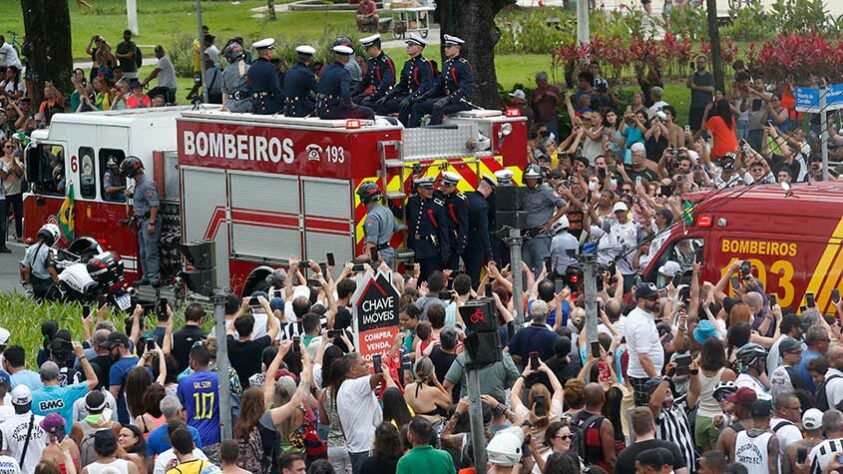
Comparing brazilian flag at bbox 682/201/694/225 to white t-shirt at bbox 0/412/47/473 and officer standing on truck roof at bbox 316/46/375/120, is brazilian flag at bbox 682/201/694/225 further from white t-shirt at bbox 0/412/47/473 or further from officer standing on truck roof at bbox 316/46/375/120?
white t-shirt at bbox 0/412/47/473

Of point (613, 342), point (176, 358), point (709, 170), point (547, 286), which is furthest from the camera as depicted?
point (709, 170)

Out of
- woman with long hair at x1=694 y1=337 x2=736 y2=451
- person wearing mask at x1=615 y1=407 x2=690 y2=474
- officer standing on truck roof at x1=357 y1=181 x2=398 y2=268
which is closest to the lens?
person wearing mask at x1=615 y1=407 x2=690 y2=474

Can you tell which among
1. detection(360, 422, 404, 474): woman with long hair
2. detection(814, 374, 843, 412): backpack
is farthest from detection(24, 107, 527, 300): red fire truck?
detection(360, 422, 404, 474): woman with long hair

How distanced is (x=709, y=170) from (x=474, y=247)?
15.7 ft

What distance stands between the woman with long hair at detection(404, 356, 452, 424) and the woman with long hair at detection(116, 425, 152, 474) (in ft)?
6.36

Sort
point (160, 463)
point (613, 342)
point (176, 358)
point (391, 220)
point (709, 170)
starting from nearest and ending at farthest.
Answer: point (160, 463) < point (613, 342) < point (176, 358) < point (391, 220) < point (709, 170)

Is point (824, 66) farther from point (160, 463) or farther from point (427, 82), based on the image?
point (160, 463)

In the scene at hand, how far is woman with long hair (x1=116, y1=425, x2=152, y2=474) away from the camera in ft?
38.1

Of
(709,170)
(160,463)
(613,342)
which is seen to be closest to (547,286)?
(613,342)

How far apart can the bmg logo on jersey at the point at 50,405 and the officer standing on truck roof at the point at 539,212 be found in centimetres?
844

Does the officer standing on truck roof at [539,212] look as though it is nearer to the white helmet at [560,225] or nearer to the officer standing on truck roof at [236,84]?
the white helmet at [560,225]

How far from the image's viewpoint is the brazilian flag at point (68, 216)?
22.5m

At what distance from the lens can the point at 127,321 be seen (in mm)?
16469

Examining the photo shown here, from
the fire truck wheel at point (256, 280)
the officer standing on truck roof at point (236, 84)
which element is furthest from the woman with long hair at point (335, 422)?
the officer standing on truck roof at point (236, 84)
